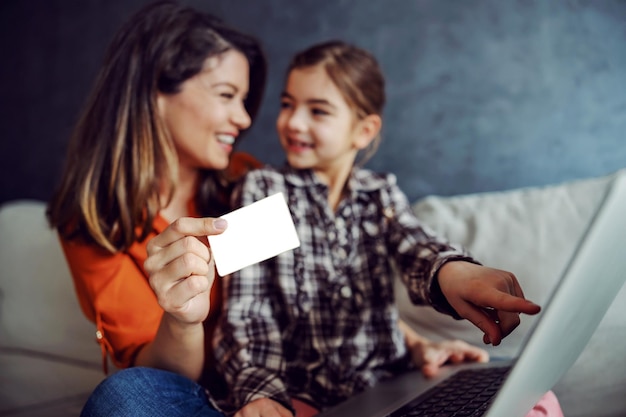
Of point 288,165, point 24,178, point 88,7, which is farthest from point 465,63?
point 24,178

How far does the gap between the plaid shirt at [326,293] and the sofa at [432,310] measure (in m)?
0.20

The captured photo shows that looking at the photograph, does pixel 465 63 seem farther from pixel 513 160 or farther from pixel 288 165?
pixel 288 165

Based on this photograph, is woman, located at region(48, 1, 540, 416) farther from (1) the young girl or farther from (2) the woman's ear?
(2) the woman's ear

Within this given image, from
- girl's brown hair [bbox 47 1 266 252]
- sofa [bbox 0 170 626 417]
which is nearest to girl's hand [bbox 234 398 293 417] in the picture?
girl's brown hair [bbox 47 1 266 252]

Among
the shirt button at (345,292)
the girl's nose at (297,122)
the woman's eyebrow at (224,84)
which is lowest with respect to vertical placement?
the shirt button at (345,292)

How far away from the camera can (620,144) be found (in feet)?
4.34

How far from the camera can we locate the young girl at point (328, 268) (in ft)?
3.07

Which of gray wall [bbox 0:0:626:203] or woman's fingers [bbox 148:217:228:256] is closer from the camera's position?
woman's fingers [bbox 148:217:228:256]

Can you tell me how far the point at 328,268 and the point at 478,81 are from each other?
2.19 feet

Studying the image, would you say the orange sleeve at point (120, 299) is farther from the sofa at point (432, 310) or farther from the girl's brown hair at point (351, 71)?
the girl's brown hair at point (351, 71)

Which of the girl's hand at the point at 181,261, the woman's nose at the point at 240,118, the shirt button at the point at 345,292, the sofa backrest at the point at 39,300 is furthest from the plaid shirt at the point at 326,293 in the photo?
the sofa backrest at the point at 39,300

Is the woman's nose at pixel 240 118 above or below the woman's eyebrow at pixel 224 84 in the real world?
below

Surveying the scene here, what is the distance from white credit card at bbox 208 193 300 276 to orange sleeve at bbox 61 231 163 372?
1.30 feet

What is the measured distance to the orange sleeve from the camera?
38.0 inches
